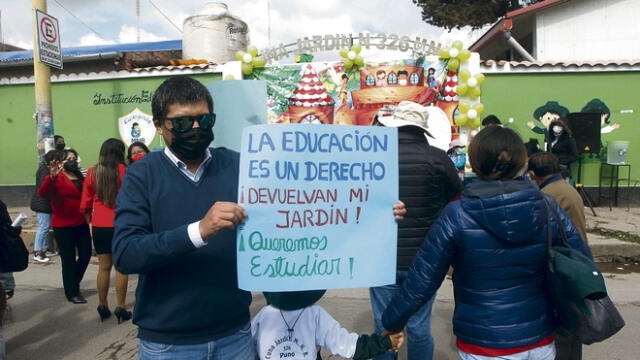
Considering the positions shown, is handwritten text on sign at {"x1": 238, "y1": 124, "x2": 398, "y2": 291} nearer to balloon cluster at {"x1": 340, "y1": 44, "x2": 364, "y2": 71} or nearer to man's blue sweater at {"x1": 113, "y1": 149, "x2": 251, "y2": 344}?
man's blue sweater at {"x1": 113, "y1": 149, "x2": 251, "y2": 344}

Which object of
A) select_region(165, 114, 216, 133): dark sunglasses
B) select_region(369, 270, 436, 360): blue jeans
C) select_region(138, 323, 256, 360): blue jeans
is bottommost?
select_region(369, 270, 436, 360): blue jeans

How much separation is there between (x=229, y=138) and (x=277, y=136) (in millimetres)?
776

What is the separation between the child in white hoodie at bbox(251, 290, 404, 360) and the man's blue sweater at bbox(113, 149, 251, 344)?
43cm

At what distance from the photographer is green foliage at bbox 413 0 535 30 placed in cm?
1496

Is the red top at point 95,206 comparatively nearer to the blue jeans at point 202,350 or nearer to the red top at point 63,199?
the red top at point 63,199

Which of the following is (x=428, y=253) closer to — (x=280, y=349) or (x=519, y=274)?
(x=519, y=274)

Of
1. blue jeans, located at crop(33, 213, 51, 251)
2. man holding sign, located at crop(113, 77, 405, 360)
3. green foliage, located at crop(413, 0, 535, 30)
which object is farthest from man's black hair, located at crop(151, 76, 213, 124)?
green foliage, located at crop(413, 0, 535, 30)

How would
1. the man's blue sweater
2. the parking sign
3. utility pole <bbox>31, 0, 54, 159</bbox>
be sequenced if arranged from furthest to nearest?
1. utility pole <bbox>31, 0, 54, 159</bbox>
2. the parking sign
3. the man's blue sweater

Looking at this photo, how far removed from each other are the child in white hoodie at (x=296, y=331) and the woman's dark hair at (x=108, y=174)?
277cm

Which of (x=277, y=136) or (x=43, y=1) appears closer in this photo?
(x=277, y=136)

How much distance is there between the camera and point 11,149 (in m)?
11.3

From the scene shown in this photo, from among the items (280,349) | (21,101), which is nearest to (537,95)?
(280,349)

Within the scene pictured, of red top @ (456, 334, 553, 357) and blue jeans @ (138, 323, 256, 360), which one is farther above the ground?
blue jeans @ (138, 323, 256, 360)

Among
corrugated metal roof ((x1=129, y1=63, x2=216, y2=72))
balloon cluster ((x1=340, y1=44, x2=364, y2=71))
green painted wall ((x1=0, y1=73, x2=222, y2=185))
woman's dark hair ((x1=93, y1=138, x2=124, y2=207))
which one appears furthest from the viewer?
green painted wall ((x1=0, y1=73, x2=222, y2=185))
